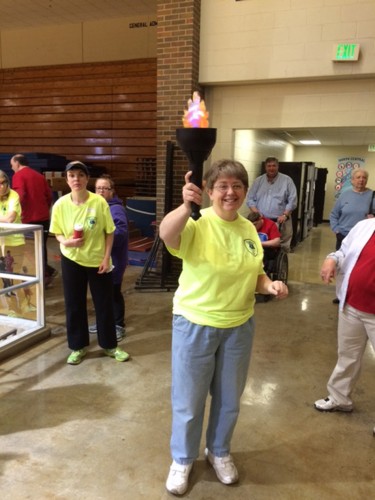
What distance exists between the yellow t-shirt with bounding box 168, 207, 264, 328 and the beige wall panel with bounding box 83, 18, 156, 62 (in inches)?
363

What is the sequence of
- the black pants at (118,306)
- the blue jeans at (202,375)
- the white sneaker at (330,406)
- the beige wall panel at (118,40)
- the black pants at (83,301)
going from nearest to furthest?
the blue jeans at (202,375) → the white sneaker at (330,406) → the black pants at (83,301) → the black pants at (118,306) → the beige wall panel at (118,40)

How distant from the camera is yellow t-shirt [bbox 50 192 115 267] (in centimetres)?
309

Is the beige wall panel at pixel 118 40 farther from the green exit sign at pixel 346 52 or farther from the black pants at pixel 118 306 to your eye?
A: the black pants at pixel 118 306

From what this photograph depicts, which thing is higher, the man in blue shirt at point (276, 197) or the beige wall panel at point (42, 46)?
the beige wall panel at point (42, 46)

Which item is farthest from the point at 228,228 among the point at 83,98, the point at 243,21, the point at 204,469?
the point at 83,98

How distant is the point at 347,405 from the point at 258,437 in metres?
0.71

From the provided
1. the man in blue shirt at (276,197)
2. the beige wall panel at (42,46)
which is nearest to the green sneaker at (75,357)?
the man in blue shirt at (276,197)

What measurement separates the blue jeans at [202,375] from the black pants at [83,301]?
144 cm

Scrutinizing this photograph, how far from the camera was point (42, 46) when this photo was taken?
10633mm

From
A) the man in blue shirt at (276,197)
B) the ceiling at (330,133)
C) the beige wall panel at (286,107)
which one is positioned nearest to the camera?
the beige wall panel at (286,107)

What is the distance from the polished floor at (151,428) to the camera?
6.91 feet

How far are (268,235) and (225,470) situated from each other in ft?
10.7

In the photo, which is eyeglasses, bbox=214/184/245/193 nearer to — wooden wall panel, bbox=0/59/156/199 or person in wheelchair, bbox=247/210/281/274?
person in wheelchair, bbox=247/210/281/274

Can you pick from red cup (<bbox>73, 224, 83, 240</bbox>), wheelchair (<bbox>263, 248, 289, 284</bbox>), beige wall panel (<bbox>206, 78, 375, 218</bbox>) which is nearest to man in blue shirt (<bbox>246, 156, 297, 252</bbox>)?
wheelchair (<bbox>263, 248, 289, 284</bbox>)
